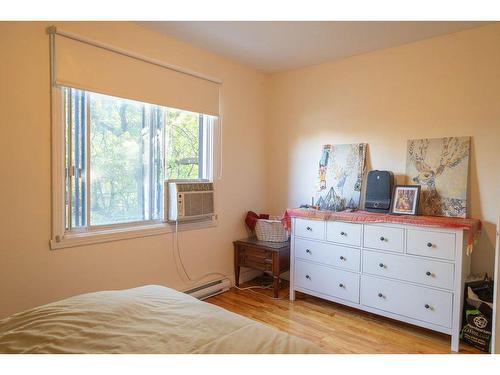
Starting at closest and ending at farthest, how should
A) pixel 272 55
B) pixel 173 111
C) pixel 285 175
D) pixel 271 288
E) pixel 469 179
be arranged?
1. pixel 469 179
2. pixel 173 111
3. pixel 272 55
4. pixel 271 288
5. pixel 285 175

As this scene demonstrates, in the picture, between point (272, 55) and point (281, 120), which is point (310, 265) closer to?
point (281, 120)

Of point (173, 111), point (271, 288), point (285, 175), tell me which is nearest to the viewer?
point (173, 111)

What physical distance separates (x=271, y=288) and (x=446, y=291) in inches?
65.9

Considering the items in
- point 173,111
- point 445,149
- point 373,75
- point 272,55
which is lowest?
point 445,149

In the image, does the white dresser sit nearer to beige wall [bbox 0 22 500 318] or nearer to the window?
beige wall [bbox 0 22 500 318]

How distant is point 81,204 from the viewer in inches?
92.5

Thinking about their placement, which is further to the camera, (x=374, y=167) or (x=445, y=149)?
(x=374, y=167)

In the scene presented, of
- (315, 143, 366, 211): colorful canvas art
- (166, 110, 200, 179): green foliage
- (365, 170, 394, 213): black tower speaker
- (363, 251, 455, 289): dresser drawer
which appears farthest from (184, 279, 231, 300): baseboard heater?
(365, 170, 394, 213): black tower speaker

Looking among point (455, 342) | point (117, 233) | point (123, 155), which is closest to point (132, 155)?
point (123, 155)

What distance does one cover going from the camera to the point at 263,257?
3236mm

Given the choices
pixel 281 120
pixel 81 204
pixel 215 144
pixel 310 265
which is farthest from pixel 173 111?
pixel 310 265

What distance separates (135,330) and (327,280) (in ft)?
6.90

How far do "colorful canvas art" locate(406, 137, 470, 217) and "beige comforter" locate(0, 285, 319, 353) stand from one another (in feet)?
6.87

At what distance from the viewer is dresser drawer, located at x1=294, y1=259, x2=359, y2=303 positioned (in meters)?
2.76
